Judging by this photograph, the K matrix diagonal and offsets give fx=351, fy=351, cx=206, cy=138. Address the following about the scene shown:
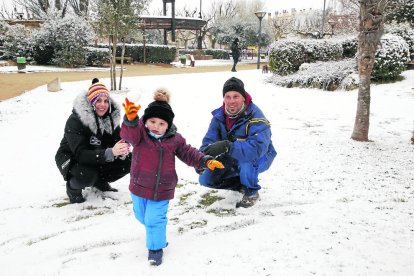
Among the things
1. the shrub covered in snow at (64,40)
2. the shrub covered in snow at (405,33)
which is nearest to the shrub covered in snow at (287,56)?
the shrub covered in snow at (405,33)

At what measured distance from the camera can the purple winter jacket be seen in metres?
2.66

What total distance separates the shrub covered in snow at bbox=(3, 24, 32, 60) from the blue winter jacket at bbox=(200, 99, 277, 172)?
22.9 metres

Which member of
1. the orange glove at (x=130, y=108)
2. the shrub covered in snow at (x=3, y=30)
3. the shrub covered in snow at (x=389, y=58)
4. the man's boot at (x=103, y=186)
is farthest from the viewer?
the shrub covered in snow at (x=3, y=30)

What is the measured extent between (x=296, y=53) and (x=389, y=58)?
143 inches

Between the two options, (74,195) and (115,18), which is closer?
(74,195)

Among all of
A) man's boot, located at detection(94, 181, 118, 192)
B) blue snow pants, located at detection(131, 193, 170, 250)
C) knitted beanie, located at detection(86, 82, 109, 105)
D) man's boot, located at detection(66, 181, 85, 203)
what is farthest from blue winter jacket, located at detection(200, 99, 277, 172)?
man's boot, located at detection(66, 181, 85, 203)

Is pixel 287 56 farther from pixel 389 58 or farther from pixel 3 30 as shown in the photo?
pixel 3 30

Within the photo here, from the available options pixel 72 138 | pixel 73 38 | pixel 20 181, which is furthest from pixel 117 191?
pixel 73 38

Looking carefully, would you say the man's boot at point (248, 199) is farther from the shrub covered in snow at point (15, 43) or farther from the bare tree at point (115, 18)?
the shrub covered in snow at point (15, 43)

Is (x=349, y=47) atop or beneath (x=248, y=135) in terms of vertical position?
atop

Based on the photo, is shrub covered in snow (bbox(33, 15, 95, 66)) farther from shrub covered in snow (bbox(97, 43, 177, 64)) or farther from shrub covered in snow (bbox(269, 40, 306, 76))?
shrub covered in snow (bbox(269, 40, 306, 76))

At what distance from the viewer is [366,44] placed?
19.1 feet

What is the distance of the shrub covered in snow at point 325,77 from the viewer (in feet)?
37.8

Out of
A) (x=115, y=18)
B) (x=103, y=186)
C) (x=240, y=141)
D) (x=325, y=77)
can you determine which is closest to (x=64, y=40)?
(x=115, y=18)
